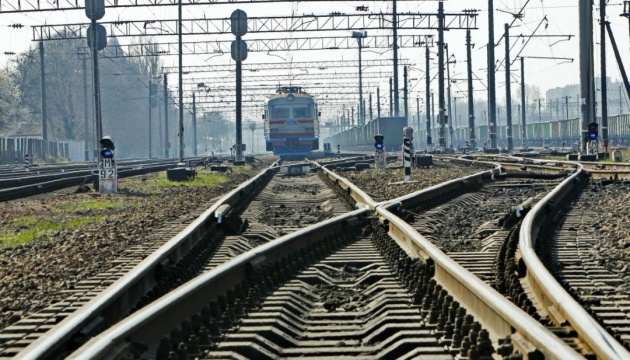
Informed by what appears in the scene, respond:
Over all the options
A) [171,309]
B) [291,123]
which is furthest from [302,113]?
[171,309]

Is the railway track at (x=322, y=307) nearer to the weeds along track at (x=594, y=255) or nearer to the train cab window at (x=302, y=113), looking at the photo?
the weeds along track at (x=594, y=255)

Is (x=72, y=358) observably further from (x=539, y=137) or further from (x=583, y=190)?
(x=539, y=137)

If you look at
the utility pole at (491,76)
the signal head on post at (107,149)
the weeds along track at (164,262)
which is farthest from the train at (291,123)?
the weeds along track at (164,262)

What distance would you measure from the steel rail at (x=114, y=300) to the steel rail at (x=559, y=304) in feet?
7.88

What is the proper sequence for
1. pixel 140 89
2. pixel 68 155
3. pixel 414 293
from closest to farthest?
1. pixel 414 293
2. pixel 68 155
3. pixel 140 89

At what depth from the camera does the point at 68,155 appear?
269 ft

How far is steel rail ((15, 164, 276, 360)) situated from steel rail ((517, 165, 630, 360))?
7.88ft

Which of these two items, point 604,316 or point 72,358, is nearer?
point 72,358

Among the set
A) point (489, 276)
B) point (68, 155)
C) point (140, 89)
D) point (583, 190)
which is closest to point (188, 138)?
point (140, 89)

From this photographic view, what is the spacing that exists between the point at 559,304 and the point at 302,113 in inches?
1880

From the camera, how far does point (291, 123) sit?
174 ft

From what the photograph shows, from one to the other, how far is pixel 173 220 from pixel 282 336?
28.2ft

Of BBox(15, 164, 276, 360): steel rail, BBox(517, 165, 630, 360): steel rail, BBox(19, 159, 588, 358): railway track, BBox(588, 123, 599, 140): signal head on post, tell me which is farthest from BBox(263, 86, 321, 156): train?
BBox(19, 159, 588, 358): railway track

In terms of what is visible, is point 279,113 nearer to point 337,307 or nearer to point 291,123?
point 291,123
